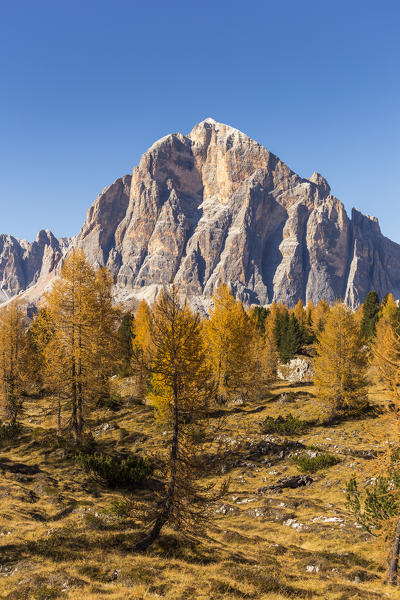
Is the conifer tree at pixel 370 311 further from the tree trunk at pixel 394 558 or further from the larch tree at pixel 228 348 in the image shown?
the tree trunk at pixel 394 558

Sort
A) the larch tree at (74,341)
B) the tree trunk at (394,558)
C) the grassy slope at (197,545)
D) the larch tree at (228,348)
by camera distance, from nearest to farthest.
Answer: the grassy slope at (197,545) → the tree trunk at (394,558) → the larch tree at (74,341) → the larch tree at (228,348)

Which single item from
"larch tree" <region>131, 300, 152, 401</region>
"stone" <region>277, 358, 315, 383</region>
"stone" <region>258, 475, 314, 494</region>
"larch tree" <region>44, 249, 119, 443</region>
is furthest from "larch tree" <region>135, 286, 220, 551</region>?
"stone" <region>277, 358, 315, 383</region>

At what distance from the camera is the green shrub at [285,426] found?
100 ft

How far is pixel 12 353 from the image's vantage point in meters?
36.7

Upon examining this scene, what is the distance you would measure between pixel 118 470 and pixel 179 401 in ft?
37.7

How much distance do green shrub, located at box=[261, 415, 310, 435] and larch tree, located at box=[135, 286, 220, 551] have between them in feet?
61.0

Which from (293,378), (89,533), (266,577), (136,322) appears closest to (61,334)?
(89,533)

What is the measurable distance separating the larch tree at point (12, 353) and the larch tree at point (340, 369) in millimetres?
28036

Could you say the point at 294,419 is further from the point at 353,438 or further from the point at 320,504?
the point at 320,504

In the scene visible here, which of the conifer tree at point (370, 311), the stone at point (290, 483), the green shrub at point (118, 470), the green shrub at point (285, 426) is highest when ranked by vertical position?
the conifer tree at point (370, 311)

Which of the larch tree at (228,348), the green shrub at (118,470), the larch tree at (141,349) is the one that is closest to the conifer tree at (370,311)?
the larch tree at (228,348)

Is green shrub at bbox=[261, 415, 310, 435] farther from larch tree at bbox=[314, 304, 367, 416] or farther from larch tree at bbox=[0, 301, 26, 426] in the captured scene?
larch tree at bbox=[0, 301, 26, 426]

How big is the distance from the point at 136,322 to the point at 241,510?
131 ft

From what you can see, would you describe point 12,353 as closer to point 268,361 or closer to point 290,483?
point 290,483
